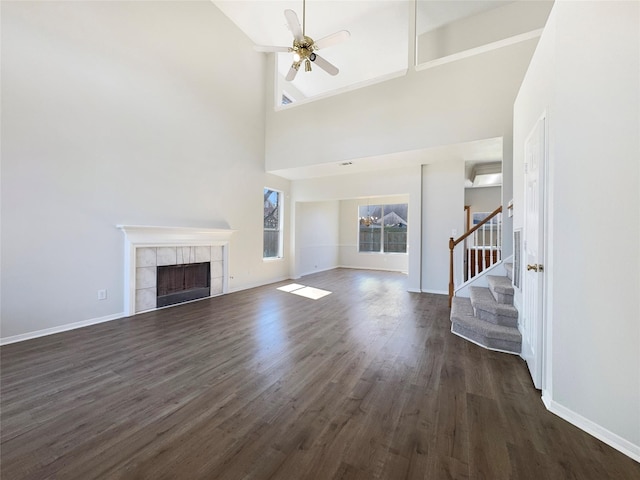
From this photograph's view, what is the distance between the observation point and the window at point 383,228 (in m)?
9.88

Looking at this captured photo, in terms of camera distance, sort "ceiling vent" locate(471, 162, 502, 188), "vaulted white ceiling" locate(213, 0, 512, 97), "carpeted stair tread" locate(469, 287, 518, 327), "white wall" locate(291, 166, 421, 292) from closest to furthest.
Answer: "carpeted stair tread" locate(469, 287, 518, 327)
"vaulted white ceiling" locate(213, 0, 512, 97)
"white wall" locate(291, 166, 421, 292)
"ceiling vent" locate(471, 162, 502, 188)

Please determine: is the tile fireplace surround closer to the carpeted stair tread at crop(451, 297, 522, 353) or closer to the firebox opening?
the firebox opening

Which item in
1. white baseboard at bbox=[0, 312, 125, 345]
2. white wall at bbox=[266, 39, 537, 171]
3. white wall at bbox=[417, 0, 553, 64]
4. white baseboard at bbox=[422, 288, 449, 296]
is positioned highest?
white wall at bbox=[417, 0, 553, 64]

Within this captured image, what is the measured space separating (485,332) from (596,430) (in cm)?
134

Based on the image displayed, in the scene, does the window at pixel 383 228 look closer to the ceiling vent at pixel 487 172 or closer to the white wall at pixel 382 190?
the ceiling vent at pixel 487 172

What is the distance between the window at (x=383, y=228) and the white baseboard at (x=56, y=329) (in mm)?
8089

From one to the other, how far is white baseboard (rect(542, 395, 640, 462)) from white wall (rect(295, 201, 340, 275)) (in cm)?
621

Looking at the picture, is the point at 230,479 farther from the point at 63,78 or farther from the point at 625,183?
the point at 63,78

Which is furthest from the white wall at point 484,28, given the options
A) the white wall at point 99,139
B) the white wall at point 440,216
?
the white wall at point 99,139

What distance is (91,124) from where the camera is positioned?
3586 mm

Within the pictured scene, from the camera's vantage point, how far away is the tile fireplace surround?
3977mm

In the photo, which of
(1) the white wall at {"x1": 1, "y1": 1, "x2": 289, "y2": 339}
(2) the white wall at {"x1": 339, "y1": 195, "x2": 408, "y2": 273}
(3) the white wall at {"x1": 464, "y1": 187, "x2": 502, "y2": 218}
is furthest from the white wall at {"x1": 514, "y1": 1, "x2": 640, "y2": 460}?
(2) the white wall at {"x1": 339, "y1": 195, "x2": 408, "y2": 273}

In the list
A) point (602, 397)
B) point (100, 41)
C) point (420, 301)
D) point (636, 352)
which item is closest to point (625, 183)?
point (636, 352)

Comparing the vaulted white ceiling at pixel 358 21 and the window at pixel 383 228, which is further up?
the vaulted white ceiling at pixel 358 21
